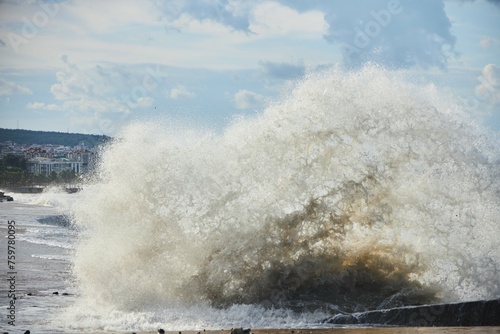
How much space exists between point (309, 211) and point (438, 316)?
4.01 meters

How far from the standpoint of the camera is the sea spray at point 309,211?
15.0m

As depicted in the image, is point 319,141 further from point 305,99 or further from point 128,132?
point 128,132

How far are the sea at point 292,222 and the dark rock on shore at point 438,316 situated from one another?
0.93m

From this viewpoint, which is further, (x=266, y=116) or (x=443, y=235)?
(x=266, y=116)

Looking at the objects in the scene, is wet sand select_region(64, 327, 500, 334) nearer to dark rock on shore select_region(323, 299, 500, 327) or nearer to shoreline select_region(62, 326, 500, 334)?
shoreline select_region(62, 326, 500, 334)

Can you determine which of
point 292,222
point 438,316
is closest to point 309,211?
point 292,222

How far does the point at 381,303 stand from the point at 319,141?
415cm

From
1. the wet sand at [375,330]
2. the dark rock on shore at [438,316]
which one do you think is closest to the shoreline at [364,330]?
the wet sand at [375,330]

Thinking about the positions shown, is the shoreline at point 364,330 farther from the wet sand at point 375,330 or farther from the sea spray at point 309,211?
the sea spray at point 309,211

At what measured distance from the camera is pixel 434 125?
17.4 metres

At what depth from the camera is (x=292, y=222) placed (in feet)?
52.0

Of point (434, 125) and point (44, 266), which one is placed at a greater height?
point (434, 125)

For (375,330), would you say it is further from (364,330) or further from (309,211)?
(309,211)

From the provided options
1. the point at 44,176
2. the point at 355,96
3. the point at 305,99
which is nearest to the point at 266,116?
the point at 305,99
